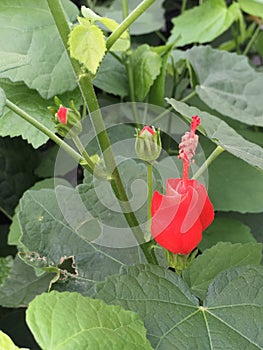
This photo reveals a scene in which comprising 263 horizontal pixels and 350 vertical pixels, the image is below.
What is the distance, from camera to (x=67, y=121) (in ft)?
1.63

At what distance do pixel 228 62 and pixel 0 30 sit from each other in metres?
0.33

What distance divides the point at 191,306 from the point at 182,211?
0.08 meters

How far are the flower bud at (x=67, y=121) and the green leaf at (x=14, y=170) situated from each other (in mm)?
390

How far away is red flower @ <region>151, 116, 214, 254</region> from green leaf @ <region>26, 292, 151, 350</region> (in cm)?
7

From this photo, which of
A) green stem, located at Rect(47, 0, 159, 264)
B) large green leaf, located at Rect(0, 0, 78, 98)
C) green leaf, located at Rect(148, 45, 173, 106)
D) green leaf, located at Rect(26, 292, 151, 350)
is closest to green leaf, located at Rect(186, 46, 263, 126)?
green leaf, located at Rect(148, 45, 173, 106)

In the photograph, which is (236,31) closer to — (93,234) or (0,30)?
(0,30)

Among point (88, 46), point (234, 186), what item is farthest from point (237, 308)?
point (234, 186)

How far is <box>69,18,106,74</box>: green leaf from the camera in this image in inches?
18.5

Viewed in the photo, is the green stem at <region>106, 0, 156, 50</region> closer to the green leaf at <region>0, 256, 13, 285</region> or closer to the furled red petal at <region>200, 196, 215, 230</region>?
the furled red petal at <region>200, 196, 215, 230</region>

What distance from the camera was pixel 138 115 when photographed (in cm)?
88

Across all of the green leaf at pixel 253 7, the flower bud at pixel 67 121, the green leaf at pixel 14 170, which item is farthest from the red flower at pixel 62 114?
the green leaf at pixel 253 7

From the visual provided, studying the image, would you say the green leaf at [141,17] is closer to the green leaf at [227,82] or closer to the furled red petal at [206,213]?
the green leaf at [227,82]

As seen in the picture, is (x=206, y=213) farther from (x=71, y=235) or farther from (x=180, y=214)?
(x=71, y=235)

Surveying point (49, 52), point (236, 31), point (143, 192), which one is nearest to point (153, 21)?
point (236, 31)
